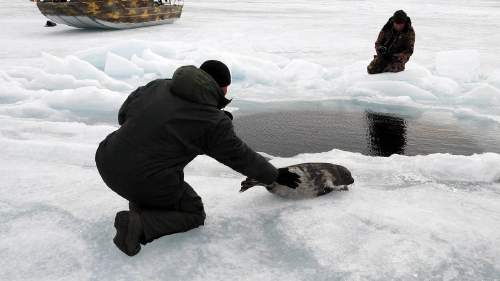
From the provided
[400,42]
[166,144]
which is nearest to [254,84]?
[400,42]

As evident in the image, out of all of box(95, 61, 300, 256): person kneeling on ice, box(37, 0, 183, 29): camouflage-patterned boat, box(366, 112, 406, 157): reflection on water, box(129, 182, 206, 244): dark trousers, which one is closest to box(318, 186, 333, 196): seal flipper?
box(95, 61, 300, 256): person kneeling on ice

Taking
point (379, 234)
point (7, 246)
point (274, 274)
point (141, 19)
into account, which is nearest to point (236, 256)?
point (274, 274)

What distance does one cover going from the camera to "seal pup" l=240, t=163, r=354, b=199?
294cm

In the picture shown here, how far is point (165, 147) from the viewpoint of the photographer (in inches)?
85.2

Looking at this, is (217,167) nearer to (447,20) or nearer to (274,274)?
(274,274)

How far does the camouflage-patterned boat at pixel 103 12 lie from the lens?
1338cm

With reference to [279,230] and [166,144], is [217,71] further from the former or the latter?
[279,230]

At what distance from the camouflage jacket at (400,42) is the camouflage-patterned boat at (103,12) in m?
9.76

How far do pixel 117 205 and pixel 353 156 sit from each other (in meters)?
2.22

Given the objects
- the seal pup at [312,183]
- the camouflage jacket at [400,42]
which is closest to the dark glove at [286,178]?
the seal pup at [312,183]

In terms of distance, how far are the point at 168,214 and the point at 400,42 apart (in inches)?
235

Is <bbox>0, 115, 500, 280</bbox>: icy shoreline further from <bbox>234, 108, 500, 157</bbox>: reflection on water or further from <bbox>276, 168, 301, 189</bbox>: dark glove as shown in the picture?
<bbox>234, 108, 500, 157</bbox>: reflection on water

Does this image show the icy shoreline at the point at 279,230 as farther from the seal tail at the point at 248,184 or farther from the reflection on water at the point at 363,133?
the reflection on water at the point at 363,133

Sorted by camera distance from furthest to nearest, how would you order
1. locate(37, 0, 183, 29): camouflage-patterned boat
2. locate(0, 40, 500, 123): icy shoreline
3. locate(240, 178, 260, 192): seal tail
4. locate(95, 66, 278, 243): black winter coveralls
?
A: locate(37, 0, 183, 29): camouflage-patterned boat
locate(0, 40, 500, 123): icy shoreline
locate(240, 178, 260, 192): seal tail
locate(95, 66, 278, 243): black winter coveralls
